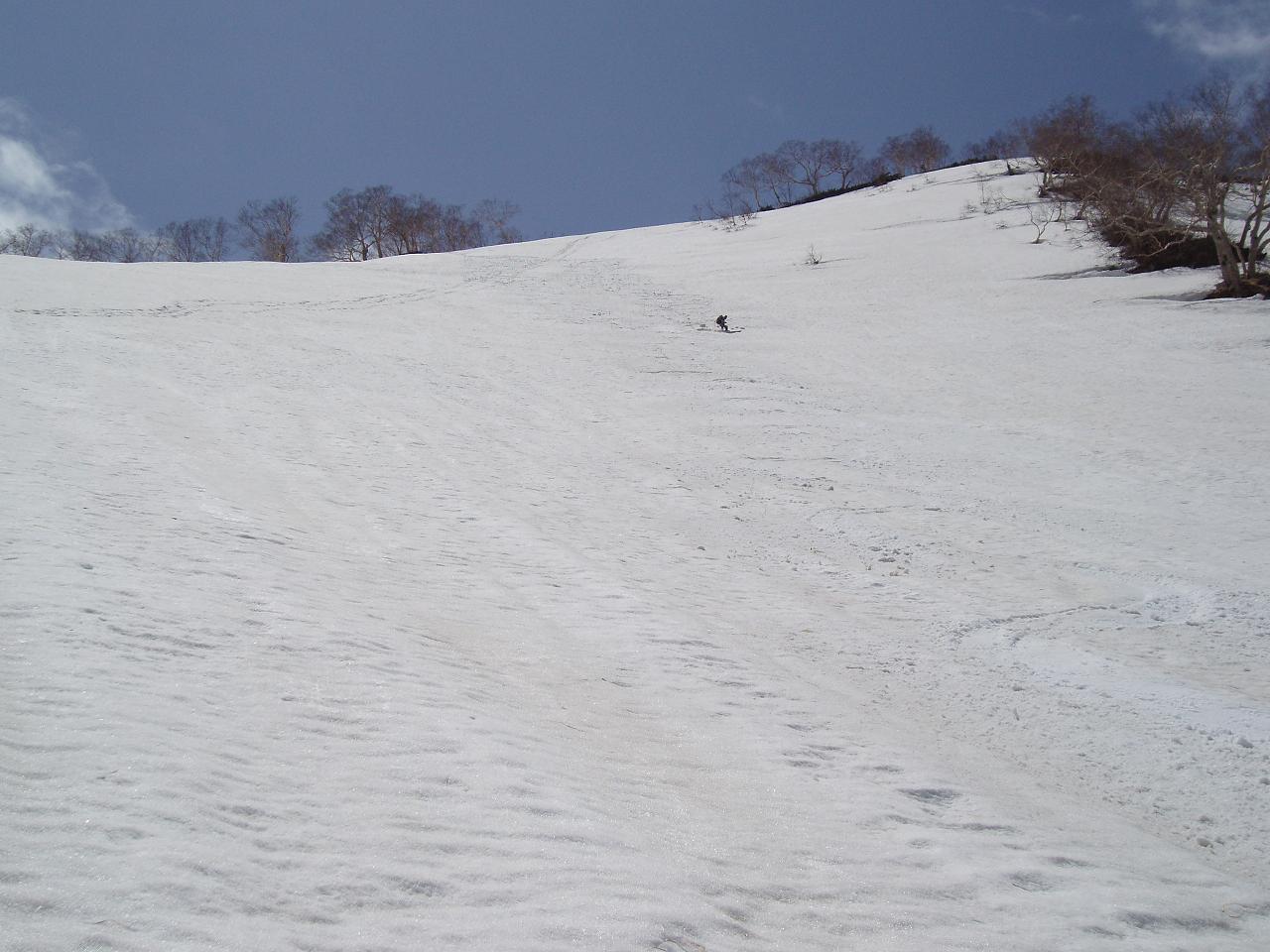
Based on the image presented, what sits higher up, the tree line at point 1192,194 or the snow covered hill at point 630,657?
the tree line at point 1192,194

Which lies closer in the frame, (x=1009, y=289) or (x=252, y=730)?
(x=252, y=730)

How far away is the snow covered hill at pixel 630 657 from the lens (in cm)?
322

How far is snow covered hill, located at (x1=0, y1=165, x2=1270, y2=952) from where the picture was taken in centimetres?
322

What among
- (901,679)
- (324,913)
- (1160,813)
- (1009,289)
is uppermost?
(1009,289)

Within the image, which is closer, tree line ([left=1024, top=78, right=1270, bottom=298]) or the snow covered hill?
the snow covered hill

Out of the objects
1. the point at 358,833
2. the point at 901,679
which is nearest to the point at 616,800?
the point at 358,833

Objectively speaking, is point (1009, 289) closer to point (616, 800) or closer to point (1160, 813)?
point (1160, 813)

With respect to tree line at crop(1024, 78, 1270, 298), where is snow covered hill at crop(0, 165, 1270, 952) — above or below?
below

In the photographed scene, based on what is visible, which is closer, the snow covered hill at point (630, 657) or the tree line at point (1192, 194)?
the snow covered hill at point (630, 657)

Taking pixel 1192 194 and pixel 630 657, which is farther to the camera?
pixel 1192 194

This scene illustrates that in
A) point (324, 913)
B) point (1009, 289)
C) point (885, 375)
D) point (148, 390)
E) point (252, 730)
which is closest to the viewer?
point (324, 913)

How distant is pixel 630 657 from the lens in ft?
20.2

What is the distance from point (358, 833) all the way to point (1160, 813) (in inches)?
179

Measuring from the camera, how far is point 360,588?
6648 mm
